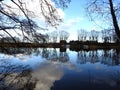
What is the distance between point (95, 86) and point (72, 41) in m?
111

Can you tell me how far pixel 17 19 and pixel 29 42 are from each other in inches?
37.0

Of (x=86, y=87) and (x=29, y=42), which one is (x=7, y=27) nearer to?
(x=29, y=42)

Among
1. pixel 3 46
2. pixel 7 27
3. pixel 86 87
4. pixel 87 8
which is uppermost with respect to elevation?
pixel 87 8

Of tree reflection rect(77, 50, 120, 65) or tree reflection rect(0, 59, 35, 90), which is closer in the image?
tree reflection rect(0, 59, 35, 90)

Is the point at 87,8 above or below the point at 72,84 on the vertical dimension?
above

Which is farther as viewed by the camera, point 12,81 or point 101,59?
point 101,59

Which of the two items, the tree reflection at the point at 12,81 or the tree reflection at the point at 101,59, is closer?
the tree reflection at the point at 12,81

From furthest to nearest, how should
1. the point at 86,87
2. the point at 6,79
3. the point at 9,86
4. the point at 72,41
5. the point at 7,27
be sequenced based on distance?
the point at 72,41 < the point at 86,87 < the point at 6,79 < the point at 9,86 < the point at 7,27

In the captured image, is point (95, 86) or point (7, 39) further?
point (95, 86)

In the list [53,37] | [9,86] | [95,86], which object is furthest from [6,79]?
[53,37]

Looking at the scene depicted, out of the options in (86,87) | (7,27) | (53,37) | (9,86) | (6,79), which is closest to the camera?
(7,27)

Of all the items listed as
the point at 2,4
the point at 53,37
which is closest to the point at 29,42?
the point at 2,4

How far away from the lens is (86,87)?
55.4 feet

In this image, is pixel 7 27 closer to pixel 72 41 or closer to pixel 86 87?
pixel 86 87
